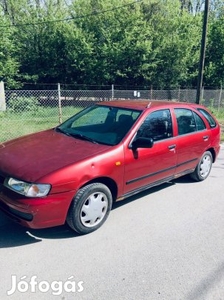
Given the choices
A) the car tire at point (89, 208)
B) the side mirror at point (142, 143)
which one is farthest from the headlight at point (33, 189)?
the side mirror at point (142, 143)

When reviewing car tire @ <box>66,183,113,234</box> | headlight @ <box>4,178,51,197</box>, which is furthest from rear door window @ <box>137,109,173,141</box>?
headlight @ <box>4,178,51,197</box>

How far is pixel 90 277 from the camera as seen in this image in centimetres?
254

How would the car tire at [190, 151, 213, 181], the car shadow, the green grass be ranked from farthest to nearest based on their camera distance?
the green grass → the car tire at [190, 151, 213, 181] → the car shadow

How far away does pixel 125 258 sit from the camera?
9.28ft

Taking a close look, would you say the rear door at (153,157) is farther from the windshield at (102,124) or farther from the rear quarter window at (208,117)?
the rear quarter window at (208,117)

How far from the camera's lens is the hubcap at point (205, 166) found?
16.8 ft

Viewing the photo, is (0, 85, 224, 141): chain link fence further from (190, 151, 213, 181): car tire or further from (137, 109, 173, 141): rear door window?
(190, 151, 213, 181): car tire

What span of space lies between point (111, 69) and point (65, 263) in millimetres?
14549

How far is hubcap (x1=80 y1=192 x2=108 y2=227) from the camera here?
318 cm

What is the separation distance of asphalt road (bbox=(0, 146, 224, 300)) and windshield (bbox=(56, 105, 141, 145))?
3.67ft

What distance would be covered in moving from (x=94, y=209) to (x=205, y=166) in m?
2.86

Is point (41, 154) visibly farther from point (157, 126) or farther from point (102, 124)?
point (157, 126)

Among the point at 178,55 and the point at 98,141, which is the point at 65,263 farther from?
the point at 178,55

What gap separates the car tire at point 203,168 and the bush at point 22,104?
804 centimetres
